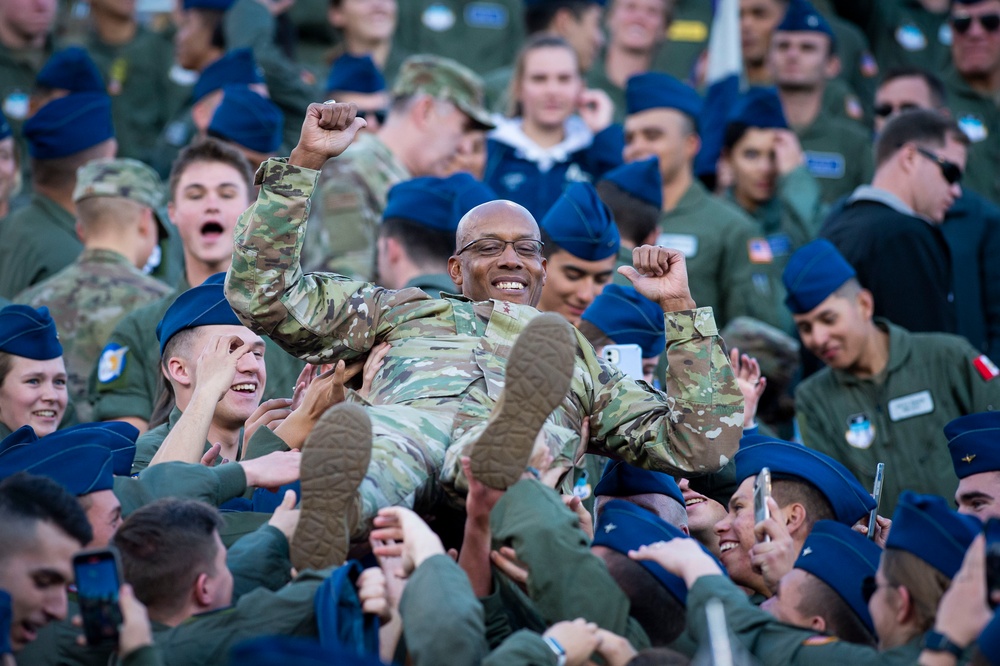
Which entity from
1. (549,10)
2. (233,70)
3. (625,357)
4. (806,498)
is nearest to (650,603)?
(806,498)

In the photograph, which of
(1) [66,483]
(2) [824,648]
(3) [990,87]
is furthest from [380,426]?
(3) [990,87]

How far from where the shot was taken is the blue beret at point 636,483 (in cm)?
673

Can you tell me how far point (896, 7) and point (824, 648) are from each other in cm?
1064

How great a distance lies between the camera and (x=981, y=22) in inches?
500

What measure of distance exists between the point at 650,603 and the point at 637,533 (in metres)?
0.27

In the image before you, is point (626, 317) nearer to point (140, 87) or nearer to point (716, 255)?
point (716, 255)

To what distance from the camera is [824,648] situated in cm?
523

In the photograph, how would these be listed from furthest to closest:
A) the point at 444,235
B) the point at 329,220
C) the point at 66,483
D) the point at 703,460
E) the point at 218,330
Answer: the point at 329,220, the point at 444,235, the point at 218,330, the point at 703,460, the point at 66,483

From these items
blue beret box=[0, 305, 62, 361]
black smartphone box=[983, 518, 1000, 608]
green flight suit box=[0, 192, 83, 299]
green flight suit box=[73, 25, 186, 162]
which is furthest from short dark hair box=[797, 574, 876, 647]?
green flight suit box=[73, 25, 186, 162]

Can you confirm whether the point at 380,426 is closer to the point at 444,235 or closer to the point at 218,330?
the point at 218,330

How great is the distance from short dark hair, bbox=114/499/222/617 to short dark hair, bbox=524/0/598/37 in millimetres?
7955

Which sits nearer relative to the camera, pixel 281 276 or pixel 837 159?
pixel 281 276

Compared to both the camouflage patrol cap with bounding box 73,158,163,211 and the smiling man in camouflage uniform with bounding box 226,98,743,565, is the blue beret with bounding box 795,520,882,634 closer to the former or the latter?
the smiling man in camouflage uniform with bounding box 226,98,743,565

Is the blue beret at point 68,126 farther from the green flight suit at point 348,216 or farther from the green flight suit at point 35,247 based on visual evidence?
the green flight suit at point 348,216
